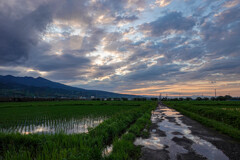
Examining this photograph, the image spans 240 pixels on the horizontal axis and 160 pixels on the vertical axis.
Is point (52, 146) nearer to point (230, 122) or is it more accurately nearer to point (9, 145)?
point (9, 145)

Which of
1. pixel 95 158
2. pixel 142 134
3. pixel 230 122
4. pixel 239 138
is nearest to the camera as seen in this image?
pixel 95 158

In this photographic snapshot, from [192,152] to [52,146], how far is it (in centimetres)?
681

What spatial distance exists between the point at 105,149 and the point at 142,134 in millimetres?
3512

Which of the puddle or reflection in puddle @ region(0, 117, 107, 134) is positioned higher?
the puddle

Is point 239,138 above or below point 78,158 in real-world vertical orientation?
below

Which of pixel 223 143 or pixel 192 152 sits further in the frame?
pixel 223 143

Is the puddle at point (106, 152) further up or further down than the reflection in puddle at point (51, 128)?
further up

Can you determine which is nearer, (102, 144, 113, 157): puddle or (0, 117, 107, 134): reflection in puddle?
(102, 144, 113, 157): puddle

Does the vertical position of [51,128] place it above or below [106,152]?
below

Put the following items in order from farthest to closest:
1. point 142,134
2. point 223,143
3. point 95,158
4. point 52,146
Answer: point 142,134 < point 223,143 < point 52,146 < point 95,158

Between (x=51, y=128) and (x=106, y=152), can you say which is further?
(x=51, y=128)

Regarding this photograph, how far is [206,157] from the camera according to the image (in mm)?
5512

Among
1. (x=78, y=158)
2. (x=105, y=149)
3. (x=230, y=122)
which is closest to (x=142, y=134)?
(x=105, y=149)

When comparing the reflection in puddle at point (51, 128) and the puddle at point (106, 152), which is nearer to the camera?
the puddle at point (106, 152)
